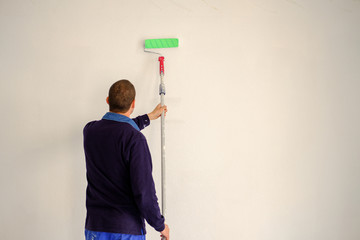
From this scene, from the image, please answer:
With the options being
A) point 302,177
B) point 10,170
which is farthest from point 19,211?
point 302,177

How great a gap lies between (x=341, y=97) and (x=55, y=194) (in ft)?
6.40

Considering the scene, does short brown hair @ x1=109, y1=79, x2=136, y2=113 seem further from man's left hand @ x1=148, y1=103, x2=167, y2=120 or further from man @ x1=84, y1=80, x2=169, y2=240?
man's left hand @ x1=148, y1=103, x2=167, y2=120

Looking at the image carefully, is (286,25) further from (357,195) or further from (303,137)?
(357,195)

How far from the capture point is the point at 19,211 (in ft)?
5.75

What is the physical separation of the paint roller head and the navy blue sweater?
0.64 m

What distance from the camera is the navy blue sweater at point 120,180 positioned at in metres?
1.11

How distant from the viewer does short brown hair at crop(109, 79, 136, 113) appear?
1.16 m

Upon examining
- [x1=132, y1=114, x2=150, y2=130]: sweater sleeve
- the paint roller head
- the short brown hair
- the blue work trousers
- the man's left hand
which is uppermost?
the paint roller head

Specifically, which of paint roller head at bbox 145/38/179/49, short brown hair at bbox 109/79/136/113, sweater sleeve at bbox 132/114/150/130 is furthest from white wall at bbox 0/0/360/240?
short brown hair at bbox 109/79/136/113

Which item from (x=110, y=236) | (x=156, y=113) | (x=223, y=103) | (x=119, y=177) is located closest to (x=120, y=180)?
(x=119, y=177)

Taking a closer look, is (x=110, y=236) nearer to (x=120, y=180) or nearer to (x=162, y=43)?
(x=120, y=180)

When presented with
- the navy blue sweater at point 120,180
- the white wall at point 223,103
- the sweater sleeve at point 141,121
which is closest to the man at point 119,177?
the navy blue sweater at point 120,180

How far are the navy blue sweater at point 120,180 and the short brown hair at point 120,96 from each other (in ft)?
0.24

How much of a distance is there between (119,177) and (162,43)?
0.87m
